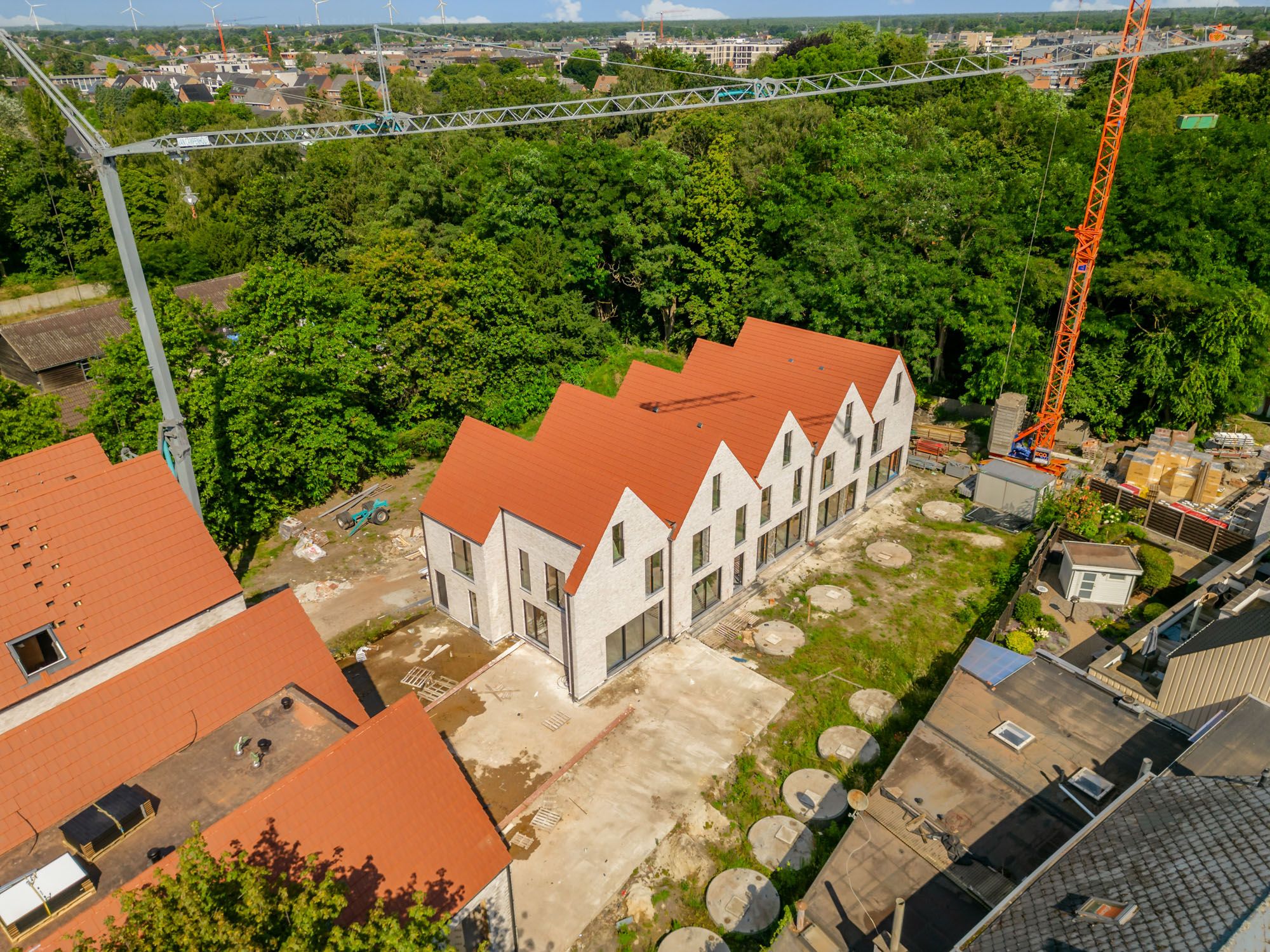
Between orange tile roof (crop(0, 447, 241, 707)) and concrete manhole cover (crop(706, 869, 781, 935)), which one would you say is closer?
concrete manhole cover (crop(706, 869, 781, 935))

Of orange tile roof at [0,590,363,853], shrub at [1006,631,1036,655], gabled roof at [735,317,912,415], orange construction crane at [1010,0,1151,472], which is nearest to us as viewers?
orange tile roof at [0,590,363,853]

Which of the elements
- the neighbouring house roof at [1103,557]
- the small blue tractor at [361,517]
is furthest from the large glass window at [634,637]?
the neighbouring house roof at [1103,557]

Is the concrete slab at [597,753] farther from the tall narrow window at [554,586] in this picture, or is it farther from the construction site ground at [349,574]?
the construction site ground at [349,574]

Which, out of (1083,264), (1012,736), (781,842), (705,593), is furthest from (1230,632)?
(1083,264)

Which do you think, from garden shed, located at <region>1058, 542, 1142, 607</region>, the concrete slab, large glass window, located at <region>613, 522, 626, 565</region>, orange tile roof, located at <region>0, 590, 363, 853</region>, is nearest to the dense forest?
garden shed, located at <region>1058, 542, 1142, 607</region>

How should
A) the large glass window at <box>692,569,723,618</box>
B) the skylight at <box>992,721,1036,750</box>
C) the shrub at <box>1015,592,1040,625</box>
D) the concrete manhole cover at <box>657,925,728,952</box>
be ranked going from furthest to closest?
the shrub at <box>1015,592,1040,625</box>
the large glass window at <box>692,569,723,618</box>
the skylight at <box>992,721,1036,750</box>
the concrete manhole cover at <box>657,925,728,952</box>

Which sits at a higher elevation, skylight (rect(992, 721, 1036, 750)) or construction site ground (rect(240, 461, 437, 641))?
skylight (rect(992, 721, 1036, 750))

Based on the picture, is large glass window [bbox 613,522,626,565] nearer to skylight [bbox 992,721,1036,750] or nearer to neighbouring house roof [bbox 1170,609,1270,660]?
skylight [bbox 992,721,1036,750]

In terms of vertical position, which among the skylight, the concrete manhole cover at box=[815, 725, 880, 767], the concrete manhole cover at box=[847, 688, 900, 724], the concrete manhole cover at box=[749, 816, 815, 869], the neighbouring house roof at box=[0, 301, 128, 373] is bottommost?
the concrete manhole cover at box=[847, 688, 900, 724]
